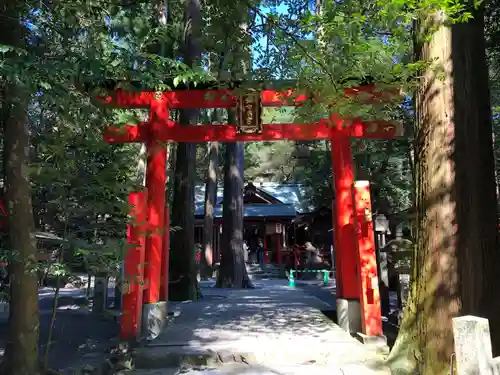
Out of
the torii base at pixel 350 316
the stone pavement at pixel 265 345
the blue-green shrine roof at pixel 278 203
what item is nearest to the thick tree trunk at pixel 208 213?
the blue-green shrine roof at pixel 278 203

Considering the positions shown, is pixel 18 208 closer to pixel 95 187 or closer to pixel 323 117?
pixel 95 187

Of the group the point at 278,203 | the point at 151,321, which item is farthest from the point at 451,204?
the point at 278,203

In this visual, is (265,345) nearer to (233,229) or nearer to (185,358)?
(185,358)

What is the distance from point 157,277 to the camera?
256 inches

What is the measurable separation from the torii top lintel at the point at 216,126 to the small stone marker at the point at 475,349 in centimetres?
431

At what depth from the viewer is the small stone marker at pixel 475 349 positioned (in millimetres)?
2383

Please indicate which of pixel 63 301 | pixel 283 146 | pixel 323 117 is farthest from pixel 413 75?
pixel 283 146

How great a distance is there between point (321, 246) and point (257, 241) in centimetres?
371

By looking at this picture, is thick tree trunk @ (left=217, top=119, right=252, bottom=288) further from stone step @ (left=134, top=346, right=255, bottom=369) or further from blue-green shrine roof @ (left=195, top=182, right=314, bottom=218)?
stone step @ (left=134, top=346, right=255, bottom=369)

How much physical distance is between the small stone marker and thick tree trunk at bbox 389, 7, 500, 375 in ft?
5.73

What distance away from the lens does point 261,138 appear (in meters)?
7.12

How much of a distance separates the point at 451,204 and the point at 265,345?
2.99 meters

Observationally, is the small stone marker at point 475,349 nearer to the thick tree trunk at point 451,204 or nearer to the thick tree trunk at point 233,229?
the thick tree trunk at point 451,204

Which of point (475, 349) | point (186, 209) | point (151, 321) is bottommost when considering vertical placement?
point (151, 321)
